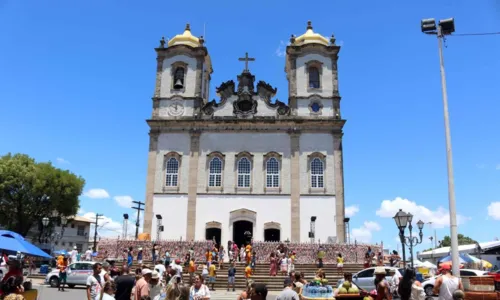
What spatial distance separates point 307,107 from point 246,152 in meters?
5.94

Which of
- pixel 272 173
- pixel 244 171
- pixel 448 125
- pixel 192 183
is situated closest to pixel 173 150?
pixel 192 183

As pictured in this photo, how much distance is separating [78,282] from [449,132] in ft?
59.8

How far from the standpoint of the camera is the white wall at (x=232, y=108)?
1319 inches

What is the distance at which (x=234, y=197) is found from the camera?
31.4 meters

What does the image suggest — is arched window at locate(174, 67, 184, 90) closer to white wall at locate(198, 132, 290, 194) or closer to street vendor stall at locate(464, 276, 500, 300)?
white wall at locate(198, 132, 290, 194)

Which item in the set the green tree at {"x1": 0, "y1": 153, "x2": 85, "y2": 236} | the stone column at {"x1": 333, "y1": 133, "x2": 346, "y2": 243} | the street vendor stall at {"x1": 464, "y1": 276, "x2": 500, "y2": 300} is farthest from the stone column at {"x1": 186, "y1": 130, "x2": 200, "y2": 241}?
the street vendor stall at {"x1": 464, "y1": 276, "x2": 500, "y2": 300}

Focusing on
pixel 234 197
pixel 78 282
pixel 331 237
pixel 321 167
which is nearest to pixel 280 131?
pixel 321 167

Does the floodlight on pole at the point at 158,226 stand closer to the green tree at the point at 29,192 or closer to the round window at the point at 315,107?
the round window at the point at 315,107

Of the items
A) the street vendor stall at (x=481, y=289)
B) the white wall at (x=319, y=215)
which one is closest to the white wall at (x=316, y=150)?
the white wall at (x=319, y=215)

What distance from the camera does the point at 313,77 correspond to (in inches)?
1367

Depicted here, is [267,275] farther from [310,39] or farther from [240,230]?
[310,39]

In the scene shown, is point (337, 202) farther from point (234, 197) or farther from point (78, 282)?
point (78, 282)

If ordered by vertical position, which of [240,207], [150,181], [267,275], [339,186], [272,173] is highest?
[272,173]

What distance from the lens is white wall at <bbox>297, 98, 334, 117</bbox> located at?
3331 cm
